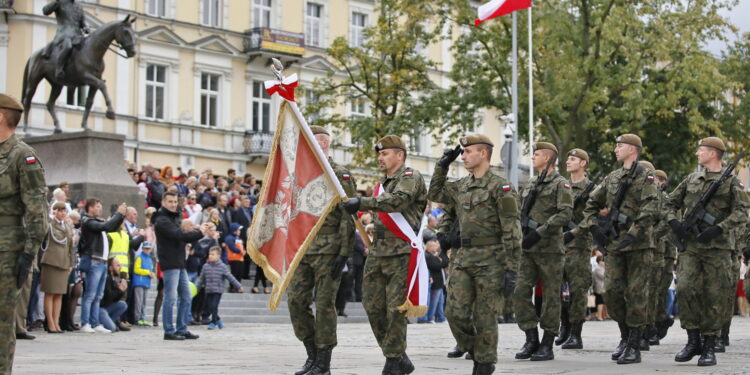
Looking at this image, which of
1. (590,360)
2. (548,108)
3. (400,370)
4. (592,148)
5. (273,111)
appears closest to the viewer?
(400,370)

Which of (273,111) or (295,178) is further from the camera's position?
(273,111)

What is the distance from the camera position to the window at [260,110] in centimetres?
4897

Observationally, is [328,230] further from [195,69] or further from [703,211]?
[195,69]

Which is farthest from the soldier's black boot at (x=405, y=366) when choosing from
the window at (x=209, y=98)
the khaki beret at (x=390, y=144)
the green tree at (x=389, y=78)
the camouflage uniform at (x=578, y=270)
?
the window at (x=209, y=98)

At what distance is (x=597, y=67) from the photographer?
35469 millimetres

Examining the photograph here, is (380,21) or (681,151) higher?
(380,21)

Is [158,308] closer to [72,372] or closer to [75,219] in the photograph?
[75,219]

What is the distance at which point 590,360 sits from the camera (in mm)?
12375

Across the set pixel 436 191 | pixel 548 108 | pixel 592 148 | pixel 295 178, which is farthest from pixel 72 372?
pixel 592 148

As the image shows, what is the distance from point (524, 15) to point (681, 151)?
38.2 feet

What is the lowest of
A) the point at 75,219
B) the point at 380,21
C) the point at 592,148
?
the point at 75,219

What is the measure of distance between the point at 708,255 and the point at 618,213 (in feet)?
3.31

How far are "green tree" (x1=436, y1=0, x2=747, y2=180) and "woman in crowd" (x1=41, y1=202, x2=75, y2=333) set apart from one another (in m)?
21.0

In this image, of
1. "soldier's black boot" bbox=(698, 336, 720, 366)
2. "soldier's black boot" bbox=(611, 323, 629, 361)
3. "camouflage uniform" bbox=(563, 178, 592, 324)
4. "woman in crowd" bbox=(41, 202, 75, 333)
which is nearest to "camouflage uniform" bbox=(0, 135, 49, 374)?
"soldier's black boot" bbox=(611, 323, 629, 361)
